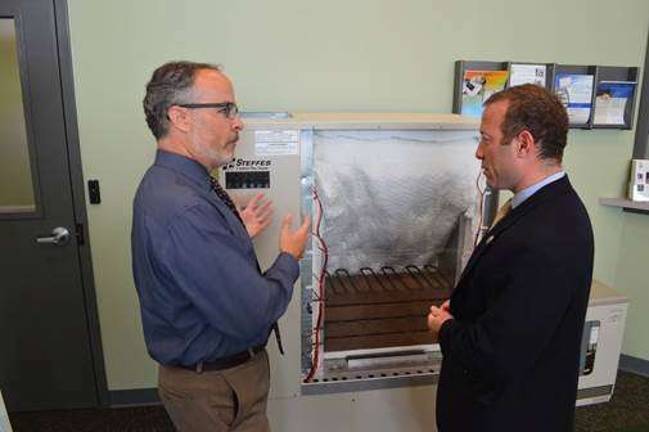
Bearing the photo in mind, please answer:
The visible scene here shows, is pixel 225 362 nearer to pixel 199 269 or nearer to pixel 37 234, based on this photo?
pixel 199 269

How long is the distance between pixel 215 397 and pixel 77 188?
4.17ft

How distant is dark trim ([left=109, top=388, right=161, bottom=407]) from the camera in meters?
2.32

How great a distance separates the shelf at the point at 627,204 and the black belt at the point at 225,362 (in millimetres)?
2075

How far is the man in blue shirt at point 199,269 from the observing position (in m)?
1.07

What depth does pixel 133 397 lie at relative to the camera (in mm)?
2330

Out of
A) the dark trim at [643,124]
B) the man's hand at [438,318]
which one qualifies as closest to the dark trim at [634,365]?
the dark trim at [643,124]

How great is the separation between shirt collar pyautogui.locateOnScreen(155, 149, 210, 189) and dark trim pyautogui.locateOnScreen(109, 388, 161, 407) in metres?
1.56

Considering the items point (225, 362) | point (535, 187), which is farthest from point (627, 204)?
point (225, 362)

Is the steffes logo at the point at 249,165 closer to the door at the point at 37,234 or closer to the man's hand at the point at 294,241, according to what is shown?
the man's hand at the point at 294,241

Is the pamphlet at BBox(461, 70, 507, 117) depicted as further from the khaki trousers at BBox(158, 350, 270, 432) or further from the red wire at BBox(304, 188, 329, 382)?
the khaki trousers at BBox(158, 350, 270, 432)

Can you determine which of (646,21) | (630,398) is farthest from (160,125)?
(630,398)

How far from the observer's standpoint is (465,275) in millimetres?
1216

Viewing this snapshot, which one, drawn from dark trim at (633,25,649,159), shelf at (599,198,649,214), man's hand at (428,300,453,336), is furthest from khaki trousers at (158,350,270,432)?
dark trim at (633,25,649,159)

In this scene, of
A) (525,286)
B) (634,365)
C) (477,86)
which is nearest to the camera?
(525,286)
